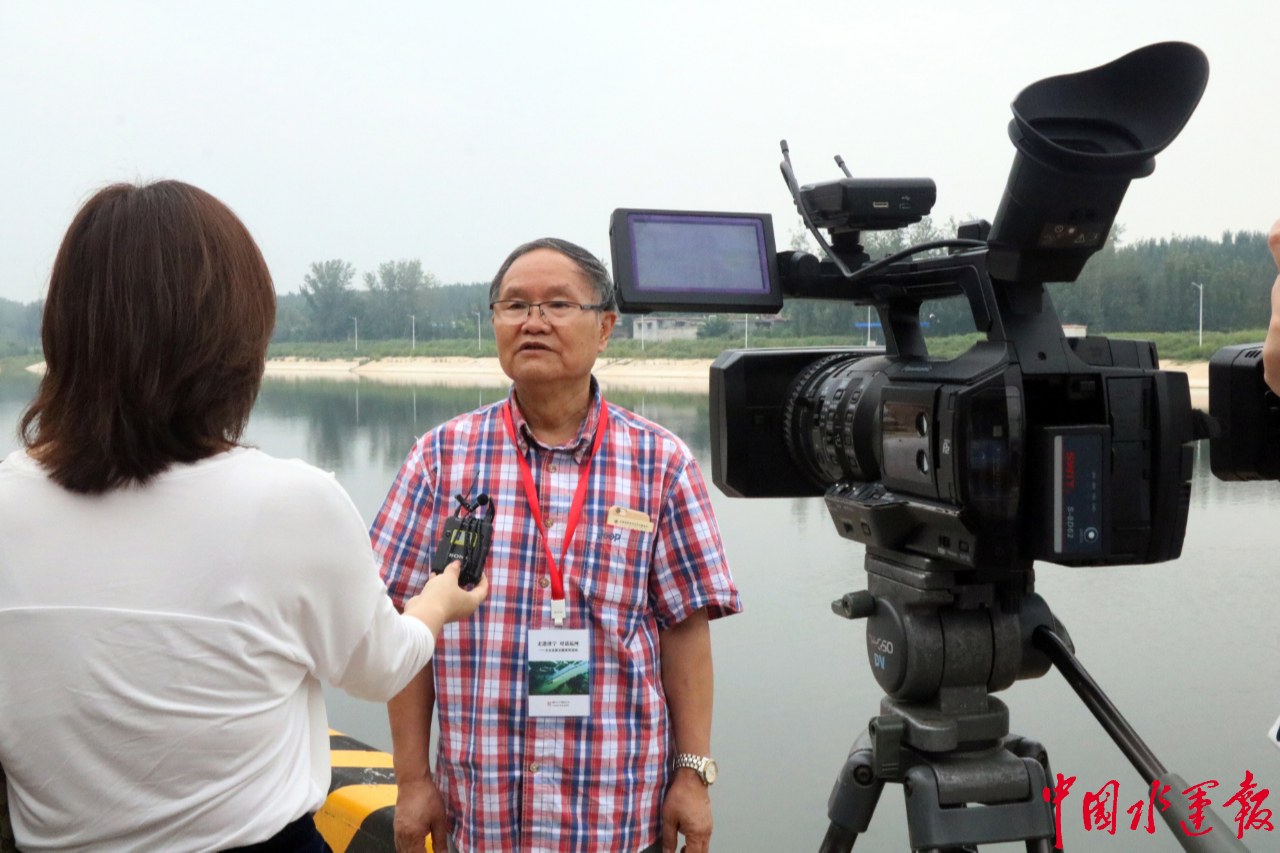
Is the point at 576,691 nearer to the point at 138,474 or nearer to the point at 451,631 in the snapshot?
the point at 451,631

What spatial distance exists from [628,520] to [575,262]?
35 centimetres

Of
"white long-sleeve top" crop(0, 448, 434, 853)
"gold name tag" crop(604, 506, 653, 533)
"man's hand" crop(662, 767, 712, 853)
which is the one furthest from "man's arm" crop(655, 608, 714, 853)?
"white long-sleeve top" crop(0, 448, 434, 853)

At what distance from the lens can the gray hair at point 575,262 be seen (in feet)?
4.75

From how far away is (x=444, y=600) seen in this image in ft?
3.76

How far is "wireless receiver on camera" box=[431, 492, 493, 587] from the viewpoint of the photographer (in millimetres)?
1204

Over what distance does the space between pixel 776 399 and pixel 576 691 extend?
55 cm

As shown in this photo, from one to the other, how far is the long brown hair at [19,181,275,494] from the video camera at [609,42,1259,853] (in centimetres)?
67

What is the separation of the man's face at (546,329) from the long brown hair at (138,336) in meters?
0.53

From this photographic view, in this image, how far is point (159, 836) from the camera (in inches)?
34.7

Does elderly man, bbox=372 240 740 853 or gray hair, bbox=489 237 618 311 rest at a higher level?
Result: gray hair, bbox=489 237 618 311

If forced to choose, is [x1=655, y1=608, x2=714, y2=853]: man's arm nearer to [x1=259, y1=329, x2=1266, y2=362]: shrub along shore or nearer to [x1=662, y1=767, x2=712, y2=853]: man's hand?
[x1=662, y1=767, x2=712, y2=853]: man's hand

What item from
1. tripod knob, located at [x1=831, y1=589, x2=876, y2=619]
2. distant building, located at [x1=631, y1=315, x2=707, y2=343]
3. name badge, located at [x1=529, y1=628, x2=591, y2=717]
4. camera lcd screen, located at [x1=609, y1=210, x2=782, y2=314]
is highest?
camera lcd screen, located at [x1=609, y1=210, x2=782, y2=314]

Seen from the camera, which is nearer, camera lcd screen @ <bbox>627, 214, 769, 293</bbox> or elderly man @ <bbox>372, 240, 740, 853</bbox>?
elderly man @ <bbox>372, 240, 740, 853</bbox>

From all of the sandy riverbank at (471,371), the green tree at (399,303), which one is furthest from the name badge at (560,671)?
the green tree at (399,303)
